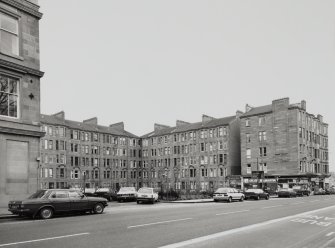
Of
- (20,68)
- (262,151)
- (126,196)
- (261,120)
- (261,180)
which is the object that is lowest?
(261,180)

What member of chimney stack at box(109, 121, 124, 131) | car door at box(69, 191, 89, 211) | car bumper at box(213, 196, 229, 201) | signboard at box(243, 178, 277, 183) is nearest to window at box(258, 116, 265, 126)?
signboard at box(243, 178, 277, 183)

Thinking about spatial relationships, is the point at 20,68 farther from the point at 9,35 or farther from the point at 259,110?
the point at 259,110

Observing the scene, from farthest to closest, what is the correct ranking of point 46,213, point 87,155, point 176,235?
1. point 87,155
2. point 46,213
3. point 176,235

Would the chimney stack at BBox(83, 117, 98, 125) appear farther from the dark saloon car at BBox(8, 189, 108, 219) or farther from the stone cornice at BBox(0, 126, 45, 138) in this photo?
the dark saloon car at BBox(8, 189, 108, 219)

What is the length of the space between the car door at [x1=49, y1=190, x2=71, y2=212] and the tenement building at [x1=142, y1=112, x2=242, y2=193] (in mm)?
56233

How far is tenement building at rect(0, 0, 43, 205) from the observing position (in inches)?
931

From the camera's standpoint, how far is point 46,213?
62.6ft

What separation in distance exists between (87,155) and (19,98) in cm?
6537

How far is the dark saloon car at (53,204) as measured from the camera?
60.9ft

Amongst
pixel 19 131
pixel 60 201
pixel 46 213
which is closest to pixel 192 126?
pixel 19 131

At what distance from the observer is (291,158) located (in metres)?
72.9

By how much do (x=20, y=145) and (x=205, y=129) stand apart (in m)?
66.5

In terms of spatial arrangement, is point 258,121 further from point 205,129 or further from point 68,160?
point 68,160

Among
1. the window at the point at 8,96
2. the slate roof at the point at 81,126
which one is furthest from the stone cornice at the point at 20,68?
the slate roof at the point at 81,126
